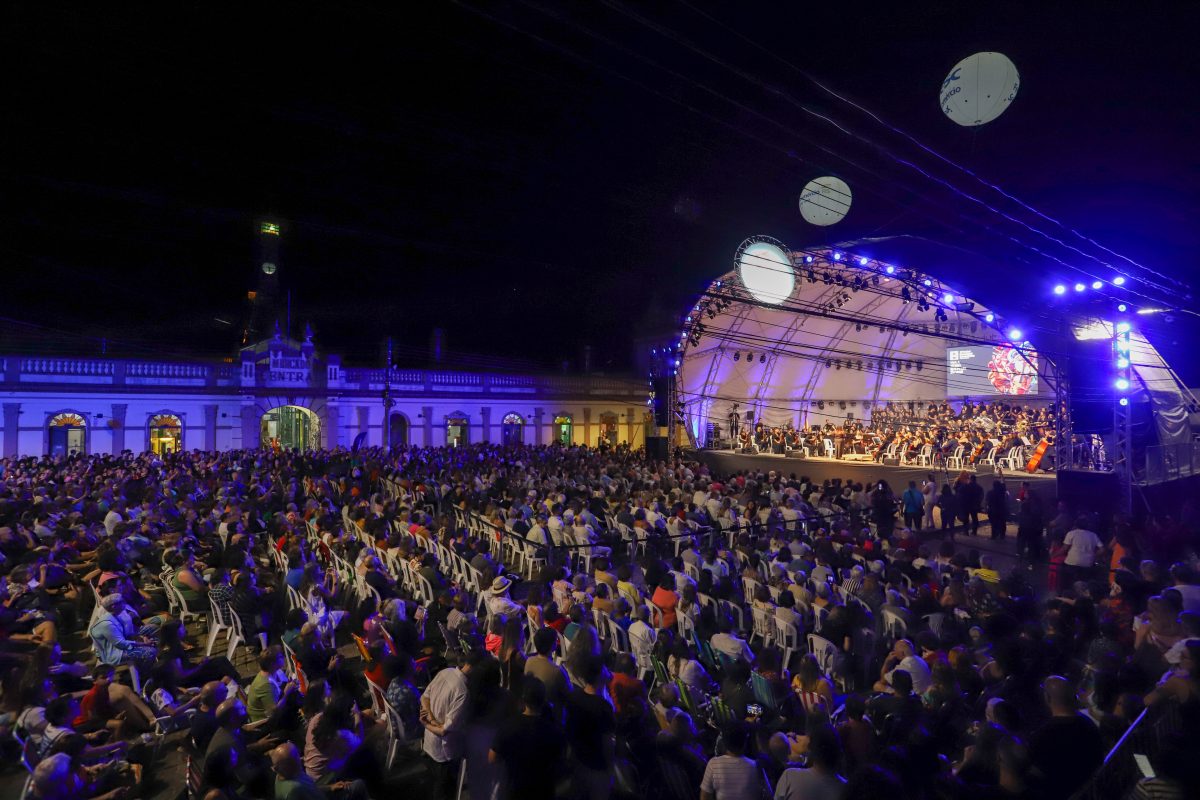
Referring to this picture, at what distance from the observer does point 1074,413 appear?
1382cm

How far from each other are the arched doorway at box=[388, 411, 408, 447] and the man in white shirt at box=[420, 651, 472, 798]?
30458mm

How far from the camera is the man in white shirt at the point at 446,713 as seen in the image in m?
3.70

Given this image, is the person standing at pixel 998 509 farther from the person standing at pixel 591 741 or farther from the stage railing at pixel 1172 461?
the person standing at pixel 591 741

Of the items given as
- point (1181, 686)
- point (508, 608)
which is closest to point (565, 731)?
point (508, 608)

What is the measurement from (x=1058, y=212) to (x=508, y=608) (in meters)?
14.1

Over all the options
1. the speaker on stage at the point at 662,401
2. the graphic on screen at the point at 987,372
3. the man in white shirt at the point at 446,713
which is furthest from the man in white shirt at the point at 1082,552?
the graphic on screen at the point at 987,372

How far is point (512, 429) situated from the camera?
3656 cm

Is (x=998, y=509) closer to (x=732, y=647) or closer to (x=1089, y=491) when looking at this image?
(x=1089, y=491)

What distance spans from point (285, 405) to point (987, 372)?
109 ft

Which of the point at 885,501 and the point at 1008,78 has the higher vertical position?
the point at 1008,78

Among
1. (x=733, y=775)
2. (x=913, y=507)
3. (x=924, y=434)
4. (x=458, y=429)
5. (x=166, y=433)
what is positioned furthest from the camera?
(x=458, y=429)

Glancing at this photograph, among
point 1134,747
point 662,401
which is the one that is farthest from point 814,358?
point 1134,747

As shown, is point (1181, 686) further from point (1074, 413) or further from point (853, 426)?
point (853, 426)

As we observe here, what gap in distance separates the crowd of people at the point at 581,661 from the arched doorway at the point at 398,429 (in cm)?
2153
